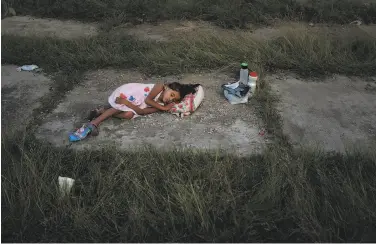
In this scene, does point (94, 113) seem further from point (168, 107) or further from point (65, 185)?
point (65, 185)

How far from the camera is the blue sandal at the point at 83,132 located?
3.73 metres

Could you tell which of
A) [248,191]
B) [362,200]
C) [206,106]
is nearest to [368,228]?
[362,200]

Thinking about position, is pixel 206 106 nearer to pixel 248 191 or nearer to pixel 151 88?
pixel 151 88

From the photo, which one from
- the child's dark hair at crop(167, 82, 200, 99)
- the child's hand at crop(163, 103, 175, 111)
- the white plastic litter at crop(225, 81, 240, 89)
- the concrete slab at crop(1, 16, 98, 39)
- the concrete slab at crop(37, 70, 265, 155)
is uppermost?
the child's dark hair at crop(167, 82, 200, 99)

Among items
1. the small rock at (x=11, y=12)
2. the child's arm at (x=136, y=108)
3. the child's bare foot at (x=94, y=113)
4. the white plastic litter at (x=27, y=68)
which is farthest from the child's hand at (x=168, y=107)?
the small rock at (x=11, y=12)

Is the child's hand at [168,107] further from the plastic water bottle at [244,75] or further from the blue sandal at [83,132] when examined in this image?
the plastic water bottle at [244,75]

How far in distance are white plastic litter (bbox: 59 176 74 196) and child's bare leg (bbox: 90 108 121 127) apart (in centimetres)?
89

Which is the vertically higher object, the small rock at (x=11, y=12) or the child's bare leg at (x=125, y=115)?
the small rock at (x=11, y=12)

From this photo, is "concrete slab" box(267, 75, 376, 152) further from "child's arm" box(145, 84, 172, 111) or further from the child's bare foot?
the child's bare foot

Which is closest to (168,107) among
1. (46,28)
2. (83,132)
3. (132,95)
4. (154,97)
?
(154,97)

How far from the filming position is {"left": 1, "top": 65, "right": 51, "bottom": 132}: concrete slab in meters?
4.05

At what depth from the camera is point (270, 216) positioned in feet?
9.30

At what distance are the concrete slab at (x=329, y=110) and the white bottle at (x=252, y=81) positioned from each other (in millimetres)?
332

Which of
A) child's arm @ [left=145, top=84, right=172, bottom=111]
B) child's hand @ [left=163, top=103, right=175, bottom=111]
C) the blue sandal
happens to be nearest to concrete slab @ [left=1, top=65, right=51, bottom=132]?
the blue sandal
